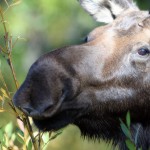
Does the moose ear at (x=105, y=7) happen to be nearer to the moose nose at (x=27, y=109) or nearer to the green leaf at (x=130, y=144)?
the moose nose at (x=27, y=109)

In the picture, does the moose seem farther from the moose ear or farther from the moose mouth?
the moose ear

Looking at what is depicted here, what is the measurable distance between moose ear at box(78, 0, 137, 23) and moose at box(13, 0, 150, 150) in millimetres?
803

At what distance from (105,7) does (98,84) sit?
2075mm

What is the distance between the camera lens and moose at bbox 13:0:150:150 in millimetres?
6984

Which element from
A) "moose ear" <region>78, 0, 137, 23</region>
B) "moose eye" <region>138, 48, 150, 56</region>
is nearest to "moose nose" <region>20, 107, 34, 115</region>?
"moose eye" <region>138, 48, 150, 56</region>

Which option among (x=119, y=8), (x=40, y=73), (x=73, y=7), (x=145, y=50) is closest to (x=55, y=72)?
(x=40, y=73)

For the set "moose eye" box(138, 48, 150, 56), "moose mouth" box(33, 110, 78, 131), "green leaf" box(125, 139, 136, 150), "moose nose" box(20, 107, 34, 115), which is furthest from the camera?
"moose eye" box(138, 48, 150, 56)

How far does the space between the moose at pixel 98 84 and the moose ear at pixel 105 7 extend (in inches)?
31.6

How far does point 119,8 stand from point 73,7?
31.2ft

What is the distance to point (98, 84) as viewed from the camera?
24.7 ft

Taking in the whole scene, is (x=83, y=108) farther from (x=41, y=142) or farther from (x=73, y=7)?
(x=73, y=7)

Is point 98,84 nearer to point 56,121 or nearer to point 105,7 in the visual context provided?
point 56,121

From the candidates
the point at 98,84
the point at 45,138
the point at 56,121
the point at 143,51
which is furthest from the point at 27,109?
the point at 143,51

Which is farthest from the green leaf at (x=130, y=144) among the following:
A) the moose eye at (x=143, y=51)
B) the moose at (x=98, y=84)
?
the moose eye at (x=143, y=51)
